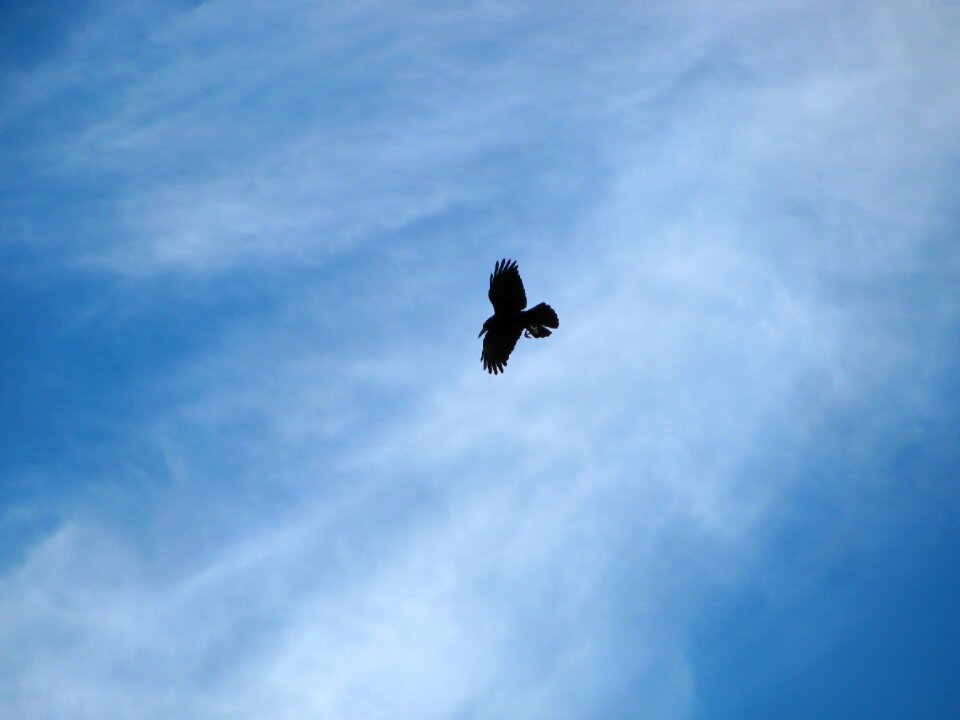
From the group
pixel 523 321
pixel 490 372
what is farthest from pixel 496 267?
pixel 490 372

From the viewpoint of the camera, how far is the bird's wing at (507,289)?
23.0 metres

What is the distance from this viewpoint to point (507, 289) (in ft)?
76.0

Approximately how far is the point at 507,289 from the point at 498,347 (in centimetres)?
216

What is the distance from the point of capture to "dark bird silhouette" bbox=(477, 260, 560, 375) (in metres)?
23.1

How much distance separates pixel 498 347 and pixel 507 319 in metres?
1.07

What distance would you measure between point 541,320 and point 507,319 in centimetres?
110

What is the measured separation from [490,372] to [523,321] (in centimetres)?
208

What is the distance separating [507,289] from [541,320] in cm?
139

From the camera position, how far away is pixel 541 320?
23.4 m

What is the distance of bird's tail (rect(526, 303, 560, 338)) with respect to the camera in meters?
23.2

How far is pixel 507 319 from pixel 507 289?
1.11 m

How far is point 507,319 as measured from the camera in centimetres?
2388

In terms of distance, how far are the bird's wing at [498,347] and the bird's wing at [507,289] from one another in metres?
0.91

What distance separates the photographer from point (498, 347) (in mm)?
24484
